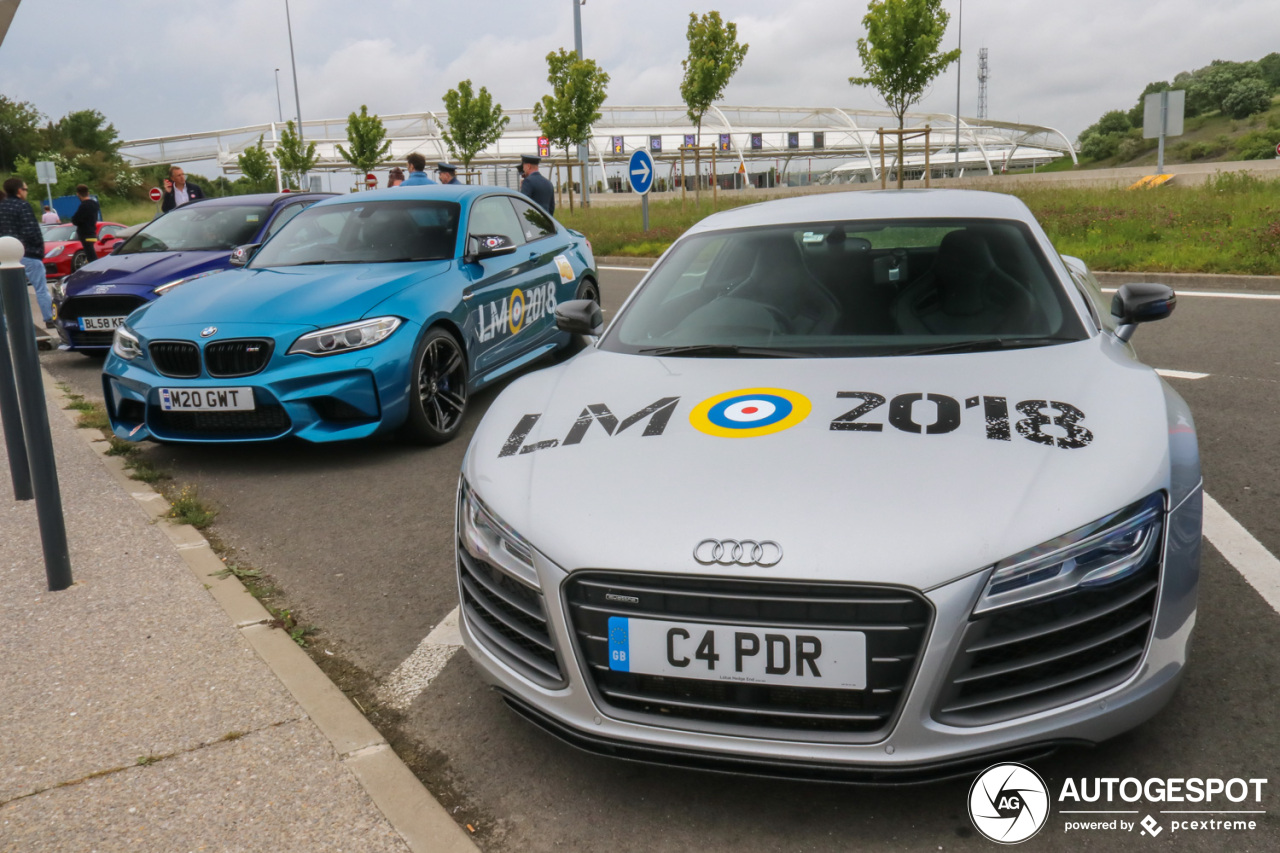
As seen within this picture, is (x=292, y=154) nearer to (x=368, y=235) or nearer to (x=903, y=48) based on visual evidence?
(x=903, y=48)

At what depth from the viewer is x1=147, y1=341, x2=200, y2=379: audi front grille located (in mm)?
5340

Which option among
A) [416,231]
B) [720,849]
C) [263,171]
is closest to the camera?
[720,849]

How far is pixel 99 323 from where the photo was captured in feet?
29.4

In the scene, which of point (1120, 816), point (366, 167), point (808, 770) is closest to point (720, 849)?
point (808, 770)

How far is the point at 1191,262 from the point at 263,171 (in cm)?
6201

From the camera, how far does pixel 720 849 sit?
2.22 meters

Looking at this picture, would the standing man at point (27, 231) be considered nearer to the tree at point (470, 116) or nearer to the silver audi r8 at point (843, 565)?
the silver audi r8 at point (843, 565)

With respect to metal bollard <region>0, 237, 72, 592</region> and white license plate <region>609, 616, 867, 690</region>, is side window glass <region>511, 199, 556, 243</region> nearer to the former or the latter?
metal bollard <region>0, 237, 72, 592</region>

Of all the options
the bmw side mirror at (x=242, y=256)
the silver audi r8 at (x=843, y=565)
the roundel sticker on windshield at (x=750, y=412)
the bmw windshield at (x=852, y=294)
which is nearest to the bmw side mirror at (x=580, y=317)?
the bmw windshield at (x=852, y=294)

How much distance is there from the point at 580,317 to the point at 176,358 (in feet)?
A: 8.87

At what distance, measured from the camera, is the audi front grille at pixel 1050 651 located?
81.3 inches

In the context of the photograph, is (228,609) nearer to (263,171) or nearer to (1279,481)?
(1279,481)

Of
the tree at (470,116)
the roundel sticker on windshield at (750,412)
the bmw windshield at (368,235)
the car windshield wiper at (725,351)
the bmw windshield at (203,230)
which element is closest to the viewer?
the roundel sticker on windshield at (750,412)

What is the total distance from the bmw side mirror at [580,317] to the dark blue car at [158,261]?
5370 mm
